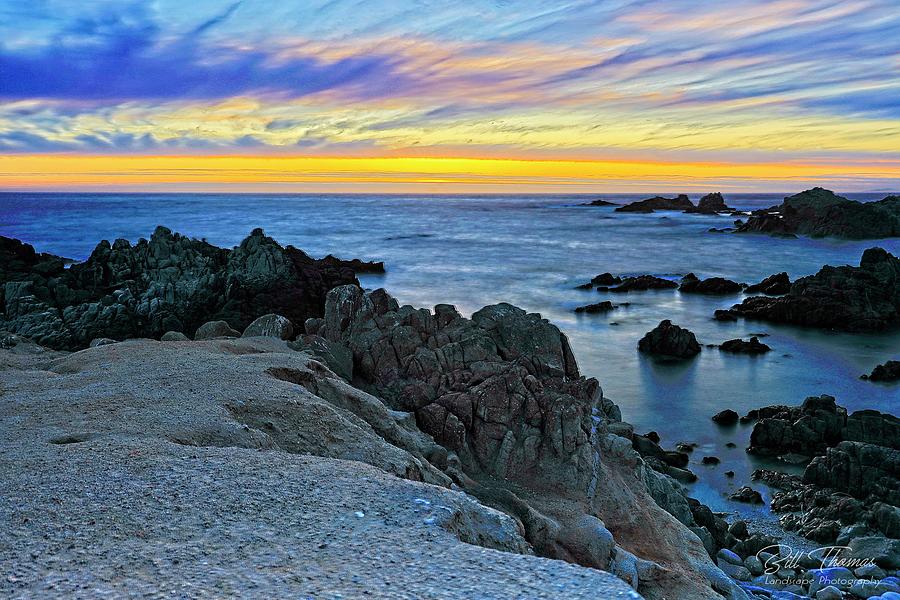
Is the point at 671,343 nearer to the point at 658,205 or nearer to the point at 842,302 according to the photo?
the point at 842,302

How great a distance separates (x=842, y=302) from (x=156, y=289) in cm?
3869

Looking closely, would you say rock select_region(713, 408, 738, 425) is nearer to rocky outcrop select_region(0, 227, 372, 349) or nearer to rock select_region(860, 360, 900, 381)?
rock select_region(860, 360, 900, 381)

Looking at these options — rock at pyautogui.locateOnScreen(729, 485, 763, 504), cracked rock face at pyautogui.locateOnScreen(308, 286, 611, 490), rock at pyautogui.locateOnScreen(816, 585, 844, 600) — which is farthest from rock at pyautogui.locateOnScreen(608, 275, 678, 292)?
rock at pyautogui.locateOnScreen(816, 585, 844, 600)

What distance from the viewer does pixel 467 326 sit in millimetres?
18625

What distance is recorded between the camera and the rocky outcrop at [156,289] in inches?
1178

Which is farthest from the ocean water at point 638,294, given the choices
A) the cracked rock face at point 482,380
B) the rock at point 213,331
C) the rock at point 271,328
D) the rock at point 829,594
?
the rock at point 213,331

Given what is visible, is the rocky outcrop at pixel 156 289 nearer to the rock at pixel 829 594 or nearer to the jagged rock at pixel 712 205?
the rock at pixel 829 594

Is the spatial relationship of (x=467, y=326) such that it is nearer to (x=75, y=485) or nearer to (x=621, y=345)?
(x=75, y=485)

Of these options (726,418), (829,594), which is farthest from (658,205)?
(829,594)

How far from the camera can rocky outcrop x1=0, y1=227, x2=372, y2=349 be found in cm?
2992

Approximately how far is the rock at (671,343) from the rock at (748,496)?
51.3ft

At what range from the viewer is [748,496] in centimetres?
1897

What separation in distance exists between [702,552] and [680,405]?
48.3 ft

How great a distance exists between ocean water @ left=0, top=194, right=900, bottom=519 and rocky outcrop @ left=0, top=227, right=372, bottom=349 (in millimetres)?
13850
